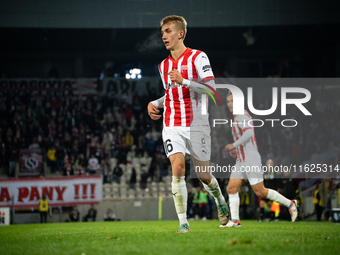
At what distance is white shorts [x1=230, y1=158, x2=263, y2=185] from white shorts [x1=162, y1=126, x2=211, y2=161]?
6.78 feet

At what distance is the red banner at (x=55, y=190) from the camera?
19.1 meters

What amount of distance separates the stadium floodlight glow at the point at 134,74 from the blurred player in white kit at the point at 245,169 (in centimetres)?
2005

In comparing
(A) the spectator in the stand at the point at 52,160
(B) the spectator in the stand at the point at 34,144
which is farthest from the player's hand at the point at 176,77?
(B) the spectator in the stand at the point at 34,144

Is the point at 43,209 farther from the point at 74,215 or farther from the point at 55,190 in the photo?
the point at 74,215

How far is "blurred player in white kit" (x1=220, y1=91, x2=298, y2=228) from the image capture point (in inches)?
314

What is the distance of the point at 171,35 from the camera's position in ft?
20.0

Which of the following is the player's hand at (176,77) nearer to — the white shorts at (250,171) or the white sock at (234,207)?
the white shorts at (250,171)

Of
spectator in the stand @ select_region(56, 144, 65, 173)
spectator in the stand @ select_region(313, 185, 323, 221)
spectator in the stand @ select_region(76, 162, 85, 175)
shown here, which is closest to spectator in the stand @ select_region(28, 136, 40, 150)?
spectator in the stand @ select_region(56, 144, 65, 173)

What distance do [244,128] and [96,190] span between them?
12431mm

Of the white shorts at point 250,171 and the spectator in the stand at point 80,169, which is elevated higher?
the white shorts at point 250,171

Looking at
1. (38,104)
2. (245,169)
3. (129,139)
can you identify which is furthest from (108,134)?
(245,169)

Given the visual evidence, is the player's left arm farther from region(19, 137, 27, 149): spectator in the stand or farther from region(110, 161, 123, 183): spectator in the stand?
region(19, 137, 27, 149): spectator in the stand

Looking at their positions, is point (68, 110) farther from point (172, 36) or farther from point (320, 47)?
point (172, 36)

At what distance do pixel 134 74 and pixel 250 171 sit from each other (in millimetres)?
21179
